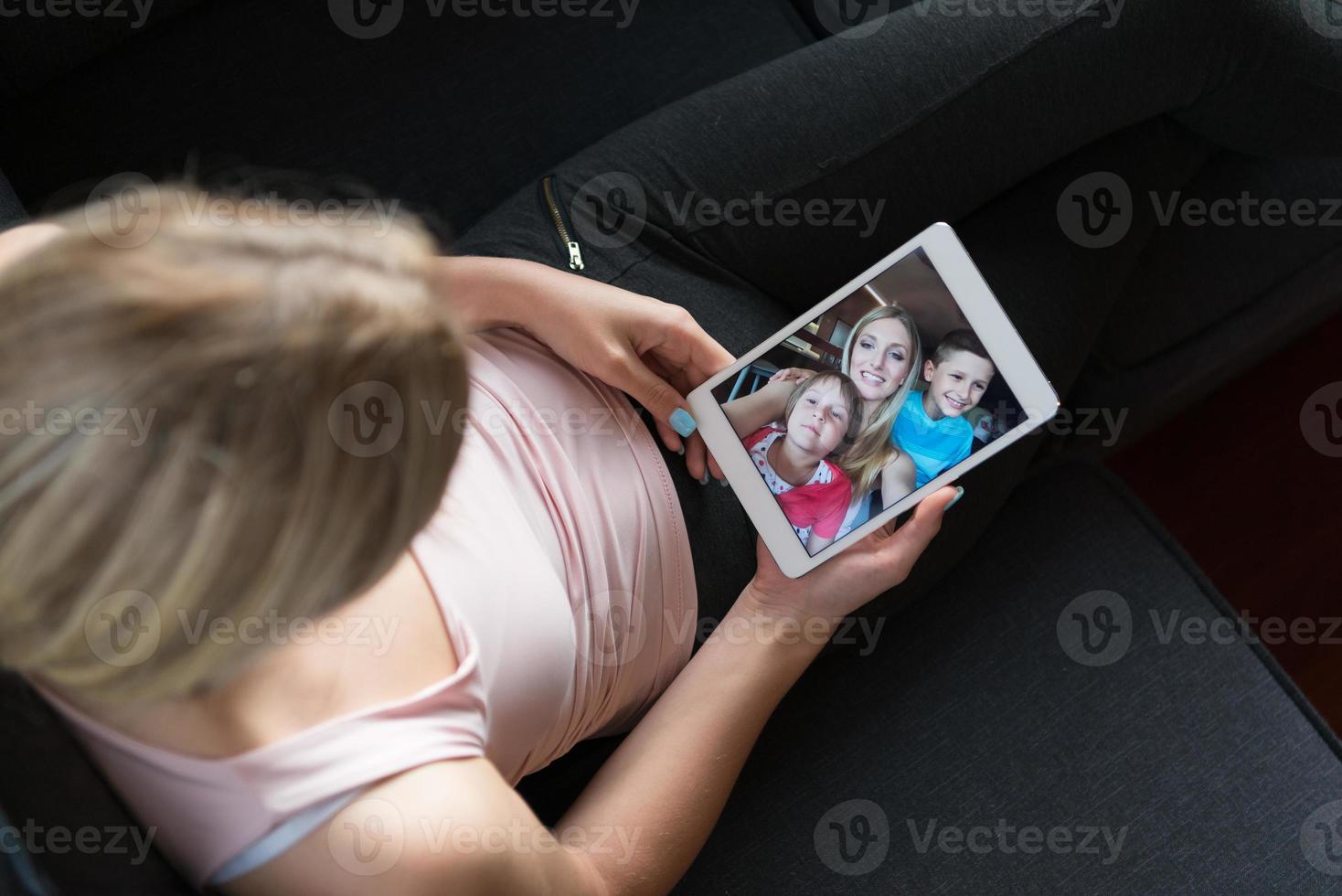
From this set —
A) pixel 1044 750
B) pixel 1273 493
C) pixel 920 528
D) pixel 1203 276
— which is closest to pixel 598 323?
pixel 920 528

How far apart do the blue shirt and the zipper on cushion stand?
1.11ft

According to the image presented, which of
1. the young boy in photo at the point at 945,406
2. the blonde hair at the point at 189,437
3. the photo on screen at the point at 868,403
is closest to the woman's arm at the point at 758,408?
the photo on screen at the point at 868,403

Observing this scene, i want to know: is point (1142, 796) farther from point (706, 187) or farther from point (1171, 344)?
point (706, 187)

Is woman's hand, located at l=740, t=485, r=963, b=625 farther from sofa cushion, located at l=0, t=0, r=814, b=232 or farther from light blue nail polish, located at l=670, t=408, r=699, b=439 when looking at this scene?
sofa cushion, located at l=0, t=0, r=814, b=232

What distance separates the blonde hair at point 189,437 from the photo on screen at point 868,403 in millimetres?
423

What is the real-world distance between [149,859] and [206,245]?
376mm

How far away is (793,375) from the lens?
0.89 m

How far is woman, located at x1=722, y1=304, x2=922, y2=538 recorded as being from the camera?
85cm

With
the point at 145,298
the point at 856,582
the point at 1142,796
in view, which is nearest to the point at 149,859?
the point at 145,298

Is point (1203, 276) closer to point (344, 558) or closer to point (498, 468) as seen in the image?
point (498, 468)

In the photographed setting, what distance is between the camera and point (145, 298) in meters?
0.47

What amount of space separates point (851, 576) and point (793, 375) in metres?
0.19

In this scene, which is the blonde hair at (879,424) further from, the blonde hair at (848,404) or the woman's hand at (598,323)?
the woman's hand at (598,323)

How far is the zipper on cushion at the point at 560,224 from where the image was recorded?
944 mm
